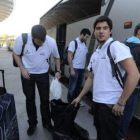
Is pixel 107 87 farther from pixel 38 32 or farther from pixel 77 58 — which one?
pixel 77 58

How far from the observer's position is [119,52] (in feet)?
4.73

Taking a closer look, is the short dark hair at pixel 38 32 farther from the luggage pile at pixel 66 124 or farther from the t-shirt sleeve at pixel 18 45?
the luggage pile at pixel 66 124

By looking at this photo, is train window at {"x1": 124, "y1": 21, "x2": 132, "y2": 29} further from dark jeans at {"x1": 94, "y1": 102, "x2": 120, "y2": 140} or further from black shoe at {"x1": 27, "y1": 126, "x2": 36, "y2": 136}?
black shoe at {"x1": 27, "y1": 126, "x2": 36, "y2": 136}

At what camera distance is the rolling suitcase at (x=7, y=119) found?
189cm

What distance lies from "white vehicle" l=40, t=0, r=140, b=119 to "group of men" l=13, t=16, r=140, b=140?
20.5 inches

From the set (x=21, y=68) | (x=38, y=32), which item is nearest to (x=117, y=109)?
(x=38, y=32)

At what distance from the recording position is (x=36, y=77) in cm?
265

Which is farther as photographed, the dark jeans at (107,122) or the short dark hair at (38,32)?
the short dark hair at (38,32)

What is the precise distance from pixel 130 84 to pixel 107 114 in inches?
16.0

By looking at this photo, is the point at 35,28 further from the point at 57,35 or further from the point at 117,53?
the point at 57,35

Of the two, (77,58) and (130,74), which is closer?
(130,74)

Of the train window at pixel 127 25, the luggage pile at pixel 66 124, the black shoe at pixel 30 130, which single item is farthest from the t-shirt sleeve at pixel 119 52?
the black shoe at pixel 30 130

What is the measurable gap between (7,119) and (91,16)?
301 centimetres

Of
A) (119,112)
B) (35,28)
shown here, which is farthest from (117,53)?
(35,28)
